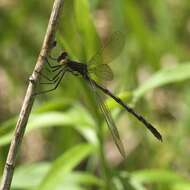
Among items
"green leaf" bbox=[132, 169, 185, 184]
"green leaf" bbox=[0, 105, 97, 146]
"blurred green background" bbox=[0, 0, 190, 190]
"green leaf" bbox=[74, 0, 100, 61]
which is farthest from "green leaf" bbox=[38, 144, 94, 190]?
"green leaf" bbox=[74, 0, 100, 61]

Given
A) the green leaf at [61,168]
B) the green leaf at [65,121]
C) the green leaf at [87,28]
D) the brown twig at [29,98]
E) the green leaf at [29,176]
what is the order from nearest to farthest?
the brown twig at [29,98]
the green leaf at [87,28]
the green leaf at [61,168]
the green leaf at [65,121]
the green leaf at [29,176]

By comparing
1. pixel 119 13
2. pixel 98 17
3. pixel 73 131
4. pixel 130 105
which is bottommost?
pixel 130 105

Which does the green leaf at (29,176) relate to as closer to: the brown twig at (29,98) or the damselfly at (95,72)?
the damselfly at (95,72)

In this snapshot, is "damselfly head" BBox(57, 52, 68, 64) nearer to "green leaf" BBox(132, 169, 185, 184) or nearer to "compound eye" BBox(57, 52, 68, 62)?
"compound eye" BBox(57, 52, 68, 62)

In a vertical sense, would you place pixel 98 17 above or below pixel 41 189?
above

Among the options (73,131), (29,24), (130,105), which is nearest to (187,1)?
(29,24)

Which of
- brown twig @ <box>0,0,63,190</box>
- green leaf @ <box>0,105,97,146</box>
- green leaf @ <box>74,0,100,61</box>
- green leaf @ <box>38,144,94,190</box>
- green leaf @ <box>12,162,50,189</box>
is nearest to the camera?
brown twig @ <box>0,0,63,190</box>

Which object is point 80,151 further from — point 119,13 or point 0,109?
point 0,109

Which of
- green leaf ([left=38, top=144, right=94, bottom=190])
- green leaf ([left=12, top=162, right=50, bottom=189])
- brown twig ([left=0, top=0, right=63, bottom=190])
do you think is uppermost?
green leaf ([left=12, top=162, right=50, bottom=189])

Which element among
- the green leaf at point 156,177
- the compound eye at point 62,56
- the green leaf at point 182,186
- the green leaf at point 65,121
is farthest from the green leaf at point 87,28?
the green leaf at point 182,186
